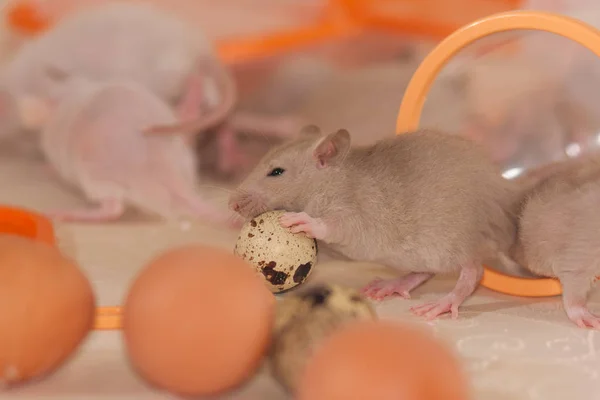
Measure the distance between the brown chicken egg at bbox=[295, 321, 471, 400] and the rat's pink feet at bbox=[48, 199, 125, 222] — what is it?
3.73ft

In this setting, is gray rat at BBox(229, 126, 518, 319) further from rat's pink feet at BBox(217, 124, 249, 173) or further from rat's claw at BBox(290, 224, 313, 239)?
rat's pink feet at BBox(217, 124, 249, 173)

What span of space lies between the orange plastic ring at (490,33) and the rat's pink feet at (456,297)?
0.36 feet

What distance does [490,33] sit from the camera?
1.40m

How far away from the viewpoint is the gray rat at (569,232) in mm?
1261

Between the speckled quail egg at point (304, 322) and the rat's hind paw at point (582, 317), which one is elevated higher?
the speckled quail egg at point (304, 322)

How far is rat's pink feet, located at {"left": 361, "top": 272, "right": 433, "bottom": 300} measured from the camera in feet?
4.67

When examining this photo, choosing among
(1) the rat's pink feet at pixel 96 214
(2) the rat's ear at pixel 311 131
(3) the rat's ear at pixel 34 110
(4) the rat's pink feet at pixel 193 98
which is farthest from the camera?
(4) the rat's pink feet at pixel 193 98

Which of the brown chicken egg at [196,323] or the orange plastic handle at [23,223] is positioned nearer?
the brown chicken egg at [196,323]

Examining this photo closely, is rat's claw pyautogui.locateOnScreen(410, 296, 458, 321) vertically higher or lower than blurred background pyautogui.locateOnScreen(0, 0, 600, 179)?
lower

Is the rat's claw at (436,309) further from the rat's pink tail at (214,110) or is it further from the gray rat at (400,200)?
the rat's pink tail at (214,110)

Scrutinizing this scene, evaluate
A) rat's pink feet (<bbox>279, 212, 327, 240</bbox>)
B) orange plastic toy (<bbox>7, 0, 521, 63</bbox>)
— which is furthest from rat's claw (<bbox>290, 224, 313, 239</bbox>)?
orange plastic toy (<bbox>7, 0, 521, 63</bbox>)

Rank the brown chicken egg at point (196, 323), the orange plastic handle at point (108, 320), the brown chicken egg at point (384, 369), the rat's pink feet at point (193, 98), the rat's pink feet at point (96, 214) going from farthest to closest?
the rat's pink feet at point (193, 98) → the rat's pink feet at point (96, 214) → the orange plastic handle at point (108, 320) → the brown chicken egg at point (196, 323) → the brown chicken egg at point (384, 369)

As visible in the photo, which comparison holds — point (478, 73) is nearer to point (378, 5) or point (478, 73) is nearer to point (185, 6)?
point (378, 5)

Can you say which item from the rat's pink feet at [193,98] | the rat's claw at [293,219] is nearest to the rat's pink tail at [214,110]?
the rat's pink feet at [193,98]
